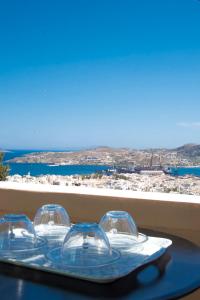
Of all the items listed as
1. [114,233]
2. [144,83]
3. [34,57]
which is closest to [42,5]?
[34,57]

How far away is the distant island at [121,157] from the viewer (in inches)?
156

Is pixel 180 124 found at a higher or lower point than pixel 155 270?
higher

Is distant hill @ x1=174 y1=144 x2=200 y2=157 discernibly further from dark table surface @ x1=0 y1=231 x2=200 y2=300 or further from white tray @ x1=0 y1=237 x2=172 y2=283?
dark table surface @ x1=0 y1=231 x2=200 y2=300

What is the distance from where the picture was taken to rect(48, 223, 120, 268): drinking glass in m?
1.24

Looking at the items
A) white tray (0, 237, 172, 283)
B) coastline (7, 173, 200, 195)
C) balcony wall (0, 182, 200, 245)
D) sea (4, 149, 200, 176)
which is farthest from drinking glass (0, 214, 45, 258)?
sea (4, 149, 200, 176)

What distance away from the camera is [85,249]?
4.09 ft

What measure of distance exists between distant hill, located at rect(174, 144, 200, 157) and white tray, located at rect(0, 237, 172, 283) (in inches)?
111

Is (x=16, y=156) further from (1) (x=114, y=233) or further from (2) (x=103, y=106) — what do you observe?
(2) (x=103, y=106)

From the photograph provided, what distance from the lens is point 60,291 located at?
106 cm

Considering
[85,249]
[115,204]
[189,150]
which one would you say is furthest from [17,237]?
[189,150]

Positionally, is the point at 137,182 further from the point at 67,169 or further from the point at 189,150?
the point at 189,150

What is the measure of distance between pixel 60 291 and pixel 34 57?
14.8 meters

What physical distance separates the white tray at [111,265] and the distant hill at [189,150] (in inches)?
111

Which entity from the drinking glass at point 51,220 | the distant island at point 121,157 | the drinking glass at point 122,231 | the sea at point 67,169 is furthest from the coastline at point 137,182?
the drinking glass at point 122,231
